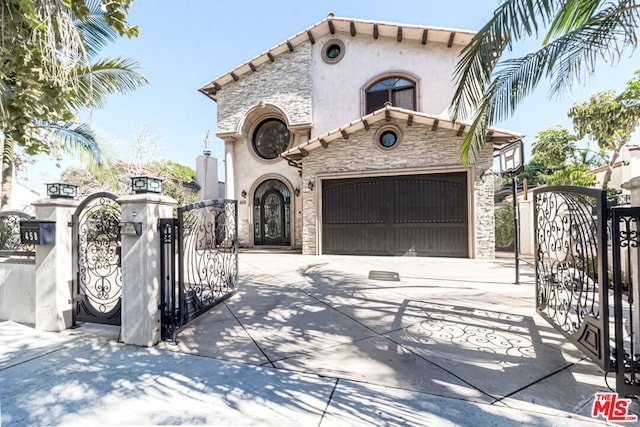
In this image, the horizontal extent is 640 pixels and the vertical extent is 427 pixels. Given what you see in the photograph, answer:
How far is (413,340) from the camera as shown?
3.44m

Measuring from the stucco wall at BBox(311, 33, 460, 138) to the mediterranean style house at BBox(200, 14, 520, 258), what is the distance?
5 centimetres

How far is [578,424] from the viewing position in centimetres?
200

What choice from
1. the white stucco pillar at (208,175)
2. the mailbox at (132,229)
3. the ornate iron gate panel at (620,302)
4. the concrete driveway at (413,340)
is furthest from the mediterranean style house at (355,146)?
the mailbox at (132,229)

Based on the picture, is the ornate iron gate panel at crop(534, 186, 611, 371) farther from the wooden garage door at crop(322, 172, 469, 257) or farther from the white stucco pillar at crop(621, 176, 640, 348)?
the wooden garage door at crop(322, 172, 469, 257)

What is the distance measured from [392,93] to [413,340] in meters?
12.1

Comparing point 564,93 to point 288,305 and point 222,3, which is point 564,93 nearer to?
point 288,305

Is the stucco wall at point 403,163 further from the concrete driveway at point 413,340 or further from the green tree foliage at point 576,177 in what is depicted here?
the concrete driveway at point 413,340

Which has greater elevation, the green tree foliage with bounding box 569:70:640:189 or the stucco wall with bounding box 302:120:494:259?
the green tree foliage with bounding box 569:70:640:189

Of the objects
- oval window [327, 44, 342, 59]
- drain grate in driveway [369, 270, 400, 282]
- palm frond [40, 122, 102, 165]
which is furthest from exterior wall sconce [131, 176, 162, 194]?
oval window [327, 44, 342, 59]

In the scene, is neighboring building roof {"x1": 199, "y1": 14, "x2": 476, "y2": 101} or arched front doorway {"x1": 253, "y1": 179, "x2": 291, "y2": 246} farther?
arched front doorway {"x1": 253, "y1": 179, "x2": 291, "y2": 246}

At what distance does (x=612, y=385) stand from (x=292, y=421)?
280 cm

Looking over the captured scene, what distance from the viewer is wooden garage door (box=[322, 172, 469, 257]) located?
34.2 feet

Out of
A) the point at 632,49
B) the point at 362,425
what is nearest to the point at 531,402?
the point at 362,425

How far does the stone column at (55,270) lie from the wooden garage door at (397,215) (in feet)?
29.3
